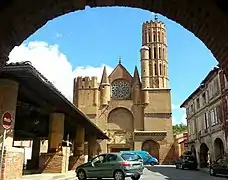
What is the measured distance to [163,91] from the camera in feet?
199

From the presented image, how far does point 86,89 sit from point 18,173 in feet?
164

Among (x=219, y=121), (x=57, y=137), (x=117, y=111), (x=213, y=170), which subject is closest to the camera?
(x=57, y=137)

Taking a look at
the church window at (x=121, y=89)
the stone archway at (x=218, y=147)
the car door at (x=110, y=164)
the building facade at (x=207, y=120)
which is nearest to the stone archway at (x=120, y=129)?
the church window at (x=121, y=89)

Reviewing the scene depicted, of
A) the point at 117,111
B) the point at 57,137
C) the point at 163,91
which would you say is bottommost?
the point at 57,137

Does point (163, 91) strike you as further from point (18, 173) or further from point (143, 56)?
point (18, 173)

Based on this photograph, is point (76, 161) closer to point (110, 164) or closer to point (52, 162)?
point (52, 162)

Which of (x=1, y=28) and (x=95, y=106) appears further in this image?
(x=95, y=106)

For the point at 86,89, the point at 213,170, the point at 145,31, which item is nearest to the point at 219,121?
the point at 213,170

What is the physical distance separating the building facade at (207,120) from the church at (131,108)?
11.0 m

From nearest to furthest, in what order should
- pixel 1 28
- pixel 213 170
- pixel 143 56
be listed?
pixel 1 28
pixel 213 170
pixel 143 56

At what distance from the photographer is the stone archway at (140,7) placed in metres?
4.15

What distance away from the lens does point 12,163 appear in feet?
38.6

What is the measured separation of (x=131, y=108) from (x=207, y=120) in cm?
2435

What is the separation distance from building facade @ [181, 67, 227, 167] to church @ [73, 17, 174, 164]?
36.2 ft
